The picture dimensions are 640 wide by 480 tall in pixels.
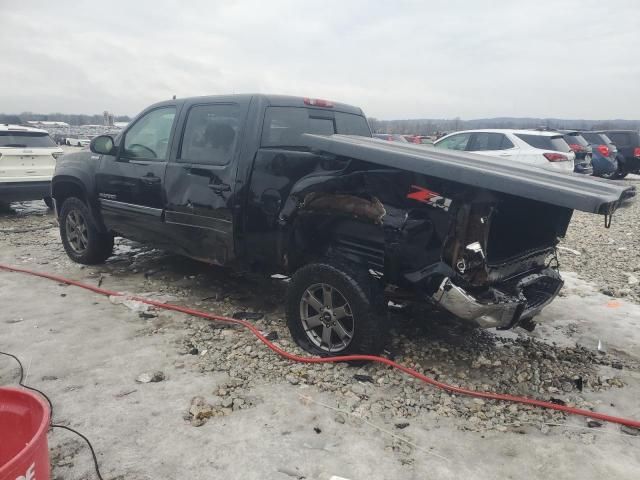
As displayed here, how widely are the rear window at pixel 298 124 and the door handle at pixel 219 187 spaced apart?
48 centimetres

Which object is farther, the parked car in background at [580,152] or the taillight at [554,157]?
the parked car in background at [580,152]

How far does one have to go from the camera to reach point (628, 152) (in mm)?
16219

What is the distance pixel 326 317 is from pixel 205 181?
163 cm

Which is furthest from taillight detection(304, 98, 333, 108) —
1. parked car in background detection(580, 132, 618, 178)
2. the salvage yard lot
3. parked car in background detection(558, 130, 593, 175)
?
parked car in background detection(580, 132, 618, 178)

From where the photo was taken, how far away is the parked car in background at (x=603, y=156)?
48.6ft

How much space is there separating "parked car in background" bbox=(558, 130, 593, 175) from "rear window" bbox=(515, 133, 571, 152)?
5.99ft

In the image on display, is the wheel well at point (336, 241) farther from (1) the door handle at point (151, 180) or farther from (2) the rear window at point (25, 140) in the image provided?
(2) the rear window at point (25, 140)

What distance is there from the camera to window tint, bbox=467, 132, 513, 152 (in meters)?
10.5

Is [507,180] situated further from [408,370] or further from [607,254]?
[607,254]

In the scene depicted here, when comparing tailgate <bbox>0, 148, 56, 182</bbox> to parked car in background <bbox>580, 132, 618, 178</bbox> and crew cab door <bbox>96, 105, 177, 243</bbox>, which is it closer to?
crew cab door <bbox>96, 105, 177, 243</bbox>

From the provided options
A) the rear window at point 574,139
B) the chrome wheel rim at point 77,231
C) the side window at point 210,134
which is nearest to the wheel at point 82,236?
the chrome wheel rim at point 77,231

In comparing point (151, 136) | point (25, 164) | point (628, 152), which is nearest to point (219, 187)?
point (151, 136)

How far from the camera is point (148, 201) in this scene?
4.83 metres

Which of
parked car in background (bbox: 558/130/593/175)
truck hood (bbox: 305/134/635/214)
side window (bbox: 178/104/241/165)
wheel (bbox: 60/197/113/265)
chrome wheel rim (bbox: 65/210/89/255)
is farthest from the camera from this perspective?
parked car in background (bbox: 558/130/593/175)
